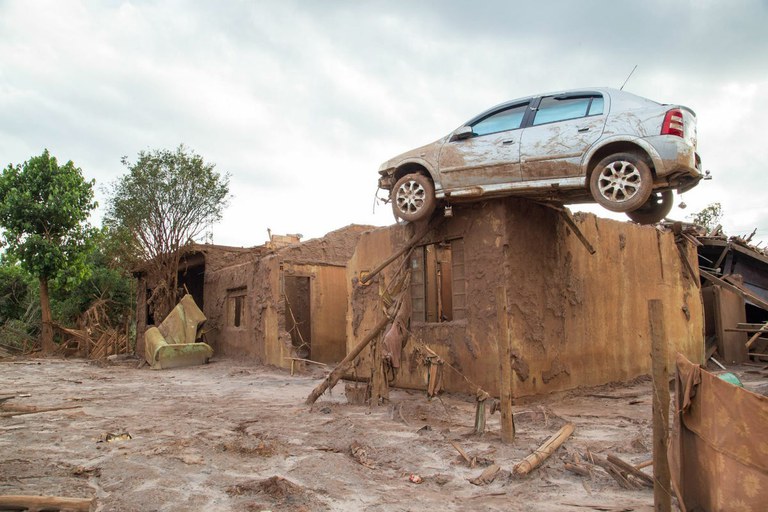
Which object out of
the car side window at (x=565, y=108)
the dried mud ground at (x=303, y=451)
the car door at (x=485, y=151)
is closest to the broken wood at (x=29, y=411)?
the dried mud ground at (x=303, y=451)

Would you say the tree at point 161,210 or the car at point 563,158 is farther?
the tree at point 161,210

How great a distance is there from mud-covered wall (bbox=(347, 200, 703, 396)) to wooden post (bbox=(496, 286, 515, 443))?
5.66 ft

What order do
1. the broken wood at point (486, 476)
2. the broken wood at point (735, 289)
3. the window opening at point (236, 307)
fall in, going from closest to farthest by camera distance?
the broken wood at point (486, 476) → the broken wood at point (735, 289) → the window opening at point (236, 307)

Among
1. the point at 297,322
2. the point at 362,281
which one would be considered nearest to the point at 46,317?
the point at 297,322

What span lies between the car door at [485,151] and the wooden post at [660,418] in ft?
13.2

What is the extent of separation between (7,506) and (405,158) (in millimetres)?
6766

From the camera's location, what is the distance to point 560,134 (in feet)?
→ 24.7

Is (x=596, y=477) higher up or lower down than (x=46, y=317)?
lower down

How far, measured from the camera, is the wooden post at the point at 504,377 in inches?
243

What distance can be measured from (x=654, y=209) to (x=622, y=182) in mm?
990

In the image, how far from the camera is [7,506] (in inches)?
147

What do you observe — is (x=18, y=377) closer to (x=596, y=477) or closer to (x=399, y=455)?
(x=399, y=455)

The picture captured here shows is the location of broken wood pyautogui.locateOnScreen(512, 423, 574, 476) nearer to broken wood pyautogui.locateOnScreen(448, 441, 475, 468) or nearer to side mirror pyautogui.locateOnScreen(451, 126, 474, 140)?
broken wood pyautogui.locateOnScreen(448, 441, 475, 468)

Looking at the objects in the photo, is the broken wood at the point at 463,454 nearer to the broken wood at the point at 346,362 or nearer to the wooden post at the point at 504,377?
the wooden post at the point at 504,377
